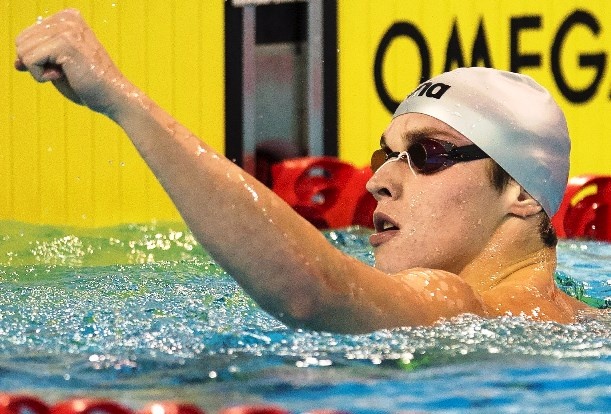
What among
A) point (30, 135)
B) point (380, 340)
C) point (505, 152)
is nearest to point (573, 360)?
point (380, 340)

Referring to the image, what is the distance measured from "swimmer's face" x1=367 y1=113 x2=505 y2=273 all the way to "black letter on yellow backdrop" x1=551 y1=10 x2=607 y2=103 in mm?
3604

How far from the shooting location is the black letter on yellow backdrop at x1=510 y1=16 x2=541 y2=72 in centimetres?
590

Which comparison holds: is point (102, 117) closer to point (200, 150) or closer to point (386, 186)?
point (386, 186)

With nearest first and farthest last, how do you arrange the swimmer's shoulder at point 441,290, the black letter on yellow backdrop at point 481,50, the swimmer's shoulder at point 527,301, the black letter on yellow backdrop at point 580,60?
the swimmer's shoulder at point 441,290 < the swimmer's shoulder at point 527,301 < the black letter on yellow backdrop at point 580,60 < the black letter on yellow backdrop at point 481,50

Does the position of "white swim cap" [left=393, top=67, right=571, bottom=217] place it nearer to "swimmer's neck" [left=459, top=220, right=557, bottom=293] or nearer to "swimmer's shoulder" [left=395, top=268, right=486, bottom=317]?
"swimmer's neck" [left=459, top=220, right=557, bottom=293]

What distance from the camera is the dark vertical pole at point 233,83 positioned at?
6418 mm

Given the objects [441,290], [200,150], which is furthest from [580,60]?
[200,150]

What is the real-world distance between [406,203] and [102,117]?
4.33 metres

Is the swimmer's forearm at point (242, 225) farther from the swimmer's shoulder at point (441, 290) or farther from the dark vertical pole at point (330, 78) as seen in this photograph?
the dark vertical pole at point (330, 78)

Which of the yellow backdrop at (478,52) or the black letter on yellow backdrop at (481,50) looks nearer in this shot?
the yellow backdrop at (478,52)

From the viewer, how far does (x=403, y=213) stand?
7.49ft

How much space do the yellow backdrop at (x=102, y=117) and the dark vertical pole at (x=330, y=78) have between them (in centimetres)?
61

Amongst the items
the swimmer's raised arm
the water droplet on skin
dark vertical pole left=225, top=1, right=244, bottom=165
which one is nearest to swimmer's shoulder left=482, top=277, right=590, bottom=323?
the swimmer's raised arm

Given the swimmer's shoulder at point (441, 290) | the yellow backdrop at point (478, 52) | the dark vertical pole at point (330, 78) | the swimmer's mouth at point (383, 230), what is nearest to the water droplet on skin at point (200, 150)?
the swimmer's shoulder at point (441, 290)
